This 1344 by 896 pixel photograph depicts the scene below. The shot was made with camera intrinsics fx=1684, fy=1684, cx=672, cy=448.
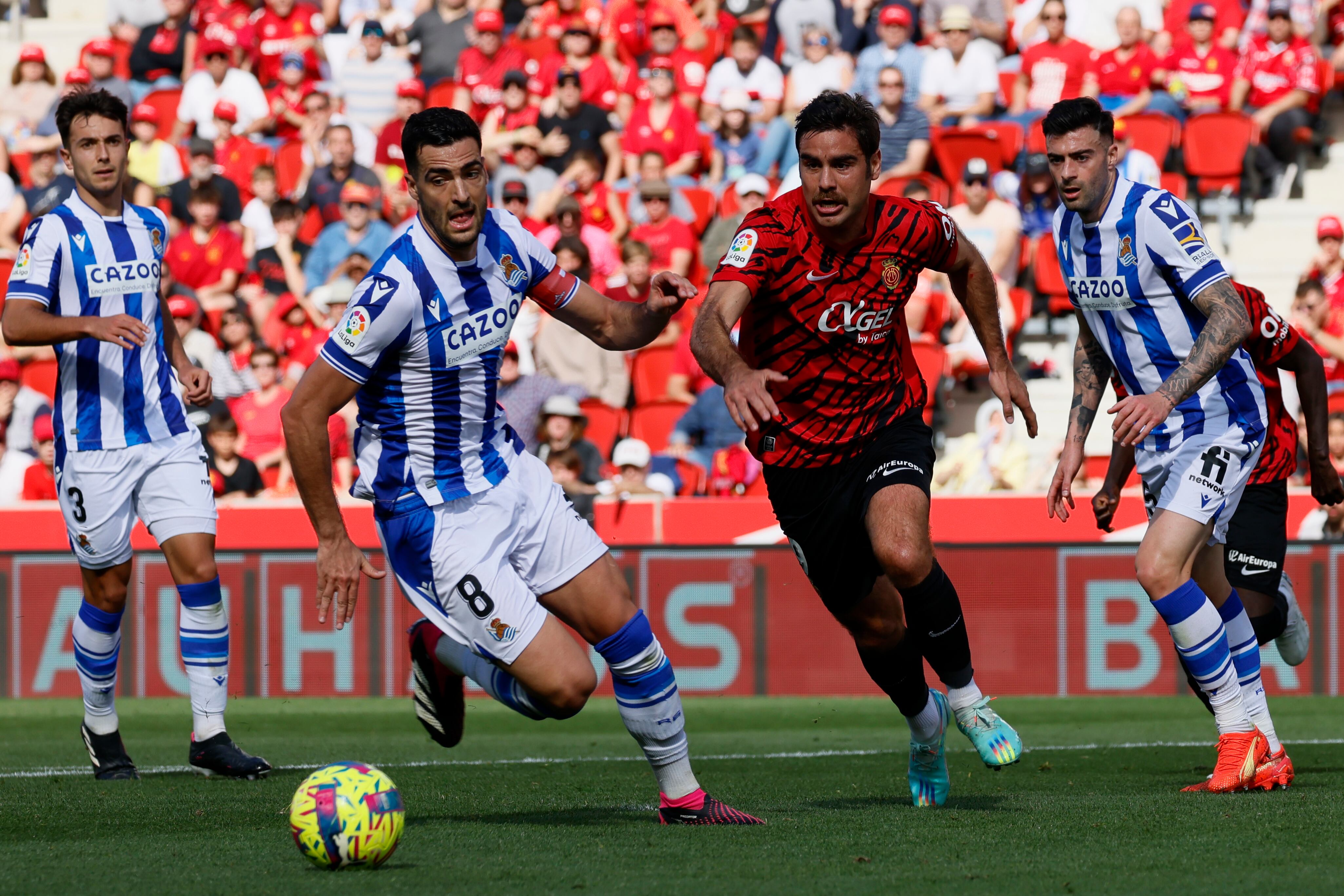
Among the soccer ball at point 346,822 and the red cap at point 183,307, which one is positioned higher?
the red cap at point 183,307

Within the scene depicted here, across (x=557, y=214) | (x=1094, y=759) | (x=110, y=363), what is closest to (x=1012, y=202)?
(x=557, y=214)

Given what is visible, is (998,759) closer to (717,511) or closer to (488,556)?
(488,556)

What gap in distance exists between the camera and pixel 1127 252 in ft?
21.6

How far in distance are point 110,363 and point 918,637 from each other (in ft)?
12.1

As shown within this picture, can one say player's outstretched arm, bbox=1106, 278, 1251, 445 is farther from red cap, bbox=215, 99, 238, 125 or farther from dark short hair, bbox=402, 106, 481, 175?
red cap, bbox=215, 99, 238, 125

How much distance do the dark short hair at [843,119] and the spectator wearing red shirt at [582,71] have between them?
11821 millimetres

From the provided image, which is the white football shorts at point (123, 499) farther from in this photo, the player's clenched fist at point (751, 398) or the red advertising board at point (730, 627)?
the red advertising board at point (730, 627)

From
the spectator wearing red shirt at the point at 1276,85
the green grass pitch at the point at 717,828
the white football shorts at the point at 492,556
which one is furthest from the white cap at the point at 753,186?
the white football shorts at the point at 492,556

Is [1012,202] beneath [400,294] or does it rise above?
above

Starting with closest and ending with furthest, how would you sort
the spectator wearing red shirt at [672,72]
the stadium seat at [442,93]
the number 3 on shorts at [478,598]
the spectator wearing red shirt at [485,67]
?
the number 3 on shorts at [478,598]
the spectator wearing red shirt at [672,72]
the spectator wearing red shirt at [485,67]
the stadium seat at [442,93]

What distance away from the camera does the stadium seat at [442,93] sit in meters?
18.4

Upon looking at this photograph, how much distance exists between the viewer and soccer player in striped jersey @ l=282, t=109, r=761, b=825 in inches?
221

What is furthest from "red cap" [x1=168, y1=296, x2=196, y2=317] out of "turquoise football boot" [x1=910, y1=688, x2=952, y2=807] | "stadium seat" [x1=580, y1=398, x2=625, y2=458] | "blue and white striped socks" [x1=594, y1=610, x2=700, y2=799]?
"turquoise football boot" [x1=910, y1=688, x2=952, y2=807]

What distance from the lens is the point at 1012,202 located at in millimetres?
15062
